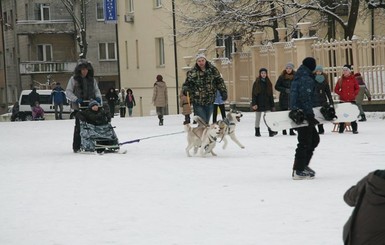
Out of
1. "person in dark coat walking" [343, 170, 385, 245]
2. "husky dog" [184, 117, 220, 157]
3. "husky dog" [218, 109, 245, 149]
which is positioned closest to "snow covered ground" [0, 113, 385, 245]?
"husky dog" [184, 117, 220, 157]

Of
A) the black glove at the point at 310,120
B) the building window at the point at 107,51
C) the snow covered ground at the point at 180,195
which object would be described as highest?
the building window at the point at 107,51

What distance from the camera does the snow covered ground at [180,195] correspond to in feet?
30.5

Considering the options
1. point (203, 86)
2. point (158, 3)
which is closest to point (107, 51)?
point (158, 3)

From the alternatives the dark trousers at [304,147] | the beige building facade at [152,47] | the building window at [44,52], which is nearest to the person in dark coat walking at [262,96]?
the dark trousers at [304,147]

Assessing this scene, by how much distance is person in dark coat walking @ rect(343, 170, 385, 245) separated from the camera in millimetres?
5500

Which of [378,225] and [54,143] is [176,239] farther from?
[54,143]

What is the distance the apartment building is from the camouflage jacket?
5572cm

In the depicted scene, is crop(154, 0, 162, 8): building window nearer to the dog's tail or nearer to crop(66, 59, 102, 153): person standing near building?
crop(66, 59, 102, 153): person standing near building

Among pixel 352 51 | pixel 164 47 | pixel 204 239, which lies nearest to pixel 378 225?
pixel 204 239

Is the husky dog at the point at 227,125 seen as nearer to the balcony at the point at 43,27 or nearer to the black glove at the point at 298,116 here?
the black glove at the point at 298,116

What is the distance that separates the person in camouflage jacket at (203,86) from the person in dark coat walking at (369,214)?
12249mm

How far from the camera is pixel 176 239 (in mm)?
8977

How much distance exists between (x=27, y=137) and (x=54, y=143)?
3634 millimetres

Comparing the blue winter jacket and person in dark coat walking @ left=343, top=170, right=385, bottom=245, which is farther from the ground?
the blue winter jacket
